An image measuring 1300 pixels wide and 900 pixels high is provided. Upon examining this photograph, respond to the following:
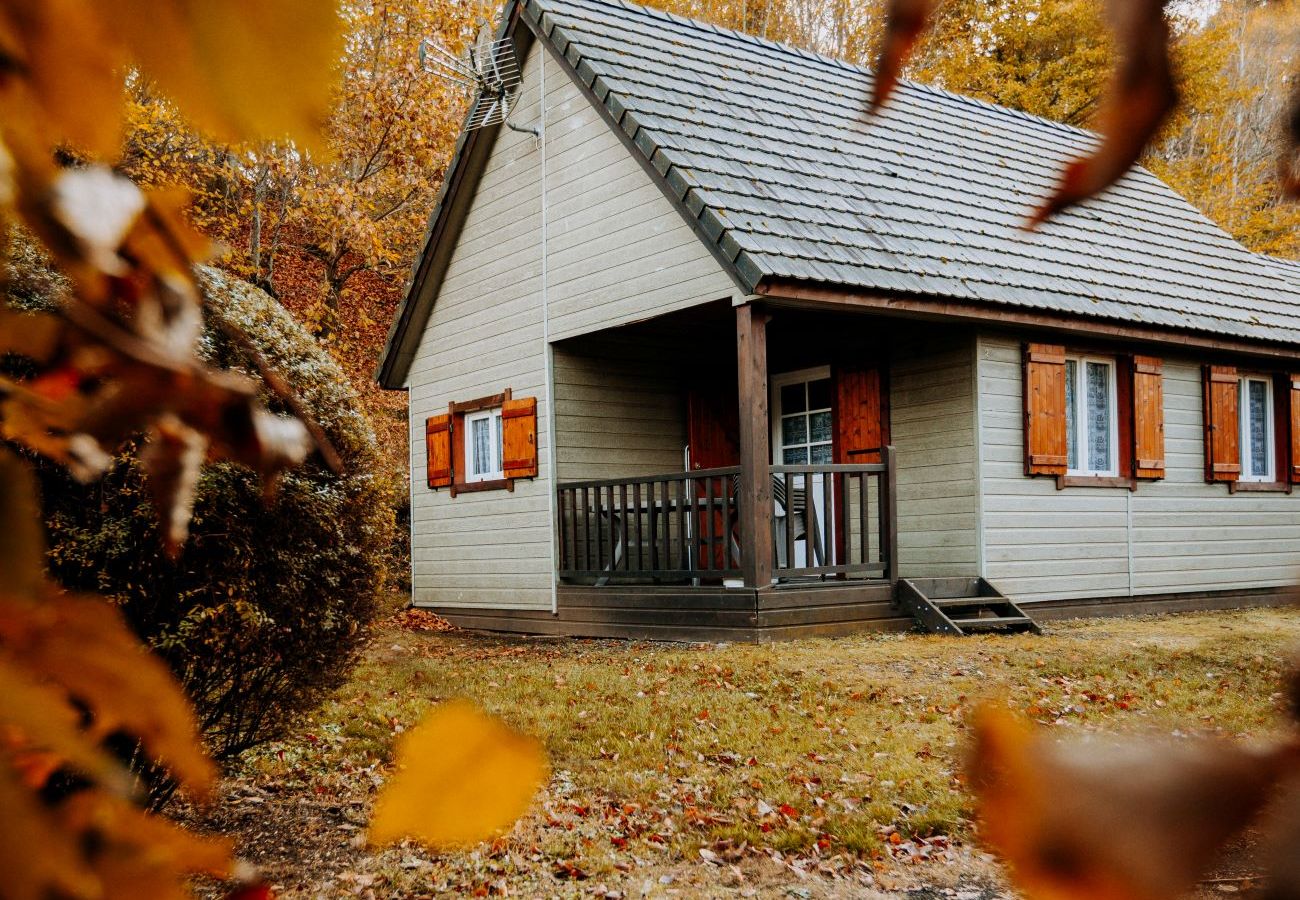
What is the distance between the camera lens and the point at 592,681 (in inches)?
303

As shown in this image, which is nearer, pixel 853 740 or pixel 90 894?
pixel 90 894

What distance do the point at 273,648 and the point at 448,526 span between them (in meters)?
9.78

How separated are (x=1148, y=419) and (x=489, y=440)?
781 centimetres

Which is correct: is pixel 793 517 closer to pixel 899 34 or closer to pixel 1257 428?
pixel 1257 428

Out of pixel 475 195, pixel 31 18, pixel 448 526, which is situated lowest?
pixel 448 526

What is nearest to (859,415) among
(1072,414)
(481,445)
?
(1072,414)

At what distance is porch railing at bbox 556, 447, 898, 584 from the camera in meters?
9.82

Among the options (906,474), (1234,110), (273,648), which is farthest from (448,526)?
(1234,110)

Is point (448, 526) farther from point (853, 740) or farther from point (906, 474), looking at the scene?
point (853, 740)

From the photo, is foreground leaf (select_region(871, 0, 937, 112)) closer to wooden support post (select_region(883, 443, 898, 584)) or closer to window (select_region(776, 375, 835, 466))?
wooden support post (select_region(883, 443, 898, 584))

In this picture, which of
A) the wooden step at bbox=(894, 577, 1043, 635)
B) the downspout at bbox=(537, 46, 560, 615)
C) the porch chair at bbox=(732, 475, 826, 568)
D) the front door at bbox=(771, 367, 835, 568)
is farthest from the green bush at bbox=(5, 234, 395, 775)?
the downspout at bbox=(537, 46, 560, 615)

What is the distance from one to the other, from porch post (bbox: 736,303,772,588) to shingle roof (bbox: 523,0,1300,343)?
0.59 metres

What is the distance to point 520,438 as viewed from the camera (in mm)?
12305

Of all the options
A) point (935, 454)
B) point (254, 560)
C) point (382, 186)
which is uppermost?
point (382, 186)
